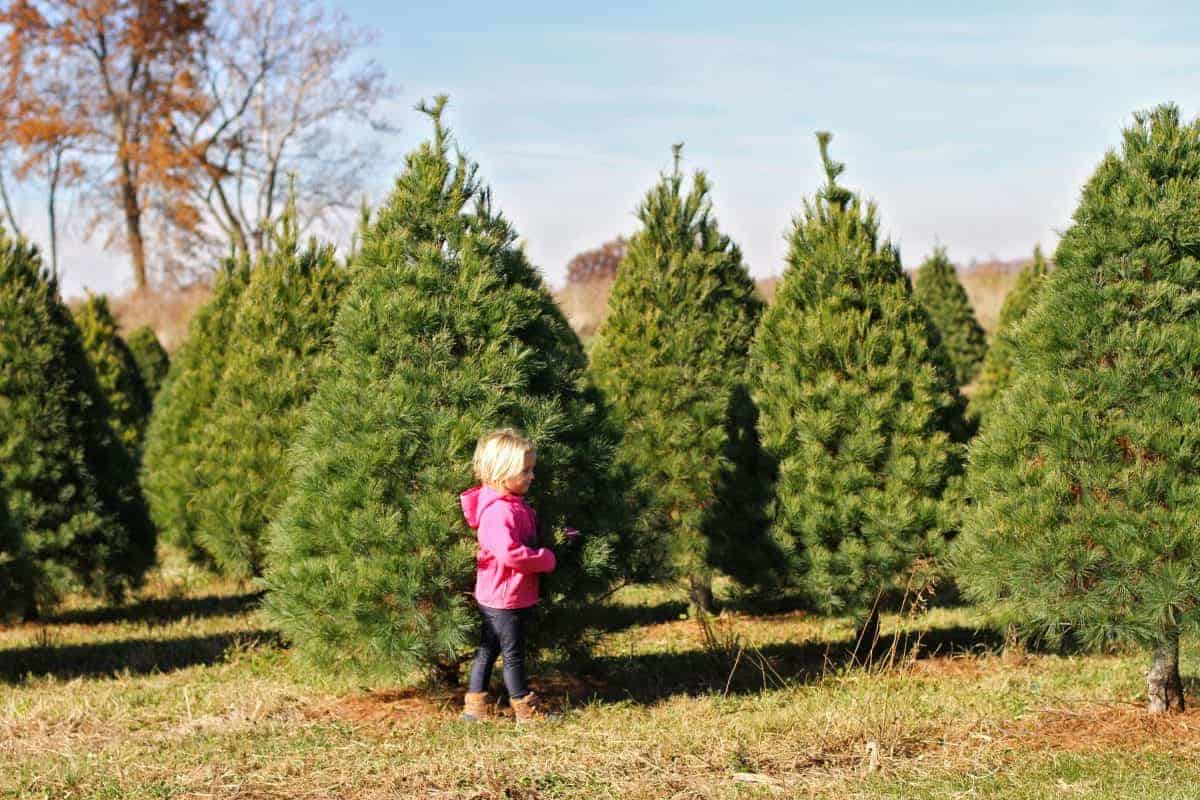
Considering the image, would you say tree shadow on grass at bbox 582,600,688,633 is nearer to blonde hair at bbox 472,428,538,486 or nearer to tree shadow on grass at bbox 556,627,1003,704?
tree shadow on grass at bbox 556,627,1003,704

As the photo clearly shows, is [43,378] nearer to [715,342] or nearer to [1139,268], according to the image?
[715,342]

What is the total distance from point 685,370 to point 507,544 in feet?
13.6

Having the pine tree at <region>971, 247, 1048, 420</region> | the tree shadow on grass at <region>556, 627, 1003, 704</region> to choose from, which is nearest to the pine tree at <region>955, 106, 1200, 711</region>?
the tree shadow on grass at <region>556, 627, 1003, 704</region>

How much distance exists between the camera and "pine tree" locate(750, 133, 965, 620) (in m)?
7.34

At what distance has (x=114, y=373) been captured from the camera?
15.1 m

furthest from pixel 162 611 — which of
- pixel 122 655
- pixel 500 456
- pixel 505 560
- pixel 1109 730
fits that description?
pixel 1109 730

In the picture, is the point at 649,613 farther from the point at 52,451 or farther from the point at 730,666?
the point at 52,451

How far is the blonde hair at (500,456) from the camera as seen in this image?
548 cm

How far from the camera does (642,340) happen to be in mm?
9547

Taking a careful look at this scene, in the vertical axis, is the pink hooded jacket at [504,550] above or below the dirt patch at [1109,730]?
above

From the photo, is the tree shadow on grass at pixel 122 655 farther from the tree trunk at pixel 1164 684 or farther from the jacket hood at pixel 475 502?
the tree trunk at pixel 1164 684

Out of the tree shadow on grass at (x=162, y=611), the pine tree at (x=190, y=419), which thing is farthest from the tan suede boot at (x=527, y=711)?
the pine tree at (x=190, y=419)

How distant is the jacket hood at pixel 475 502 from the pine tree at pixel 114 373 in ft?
31.5

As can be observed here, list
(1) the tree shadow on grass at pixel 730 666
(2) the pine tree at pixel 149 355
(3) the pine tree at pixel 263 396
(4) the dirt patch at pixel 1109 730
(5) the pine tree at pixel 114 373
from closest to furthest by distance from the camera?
(4) the dirt patch at pixel 1109 730 → (1) the tree shadow on grass at pixel 730 666 → (3) the pine tree at pixel 263 396 → (5) the pine tree at pixel 114 373 → (2) the pine tree at pixel 149 355
